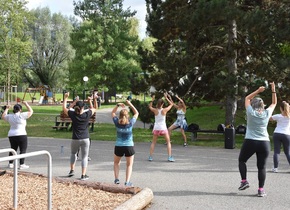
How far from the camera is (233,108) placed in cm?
1772

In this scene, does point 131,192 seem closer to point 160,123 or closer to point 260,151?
point 260,151

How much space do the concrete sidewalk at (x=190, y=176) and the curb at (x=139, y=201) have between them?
0.53ft

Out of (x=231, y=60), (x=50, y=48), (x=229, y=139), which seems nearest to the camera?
(x=229, y=139)

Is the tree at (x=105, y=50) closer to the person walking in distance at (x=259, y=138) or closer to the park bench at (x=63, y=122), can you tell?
the park bench at (x=63, y=122)

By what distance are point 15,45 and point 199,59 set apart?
23.2m

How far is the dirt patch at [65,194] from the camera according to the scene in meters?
6.19

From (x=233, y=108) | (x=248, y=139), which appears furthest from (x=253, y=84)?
(x=248, y=139)

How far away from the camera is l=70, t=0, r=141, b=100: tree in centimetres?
5081

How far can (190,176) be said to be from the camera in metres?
9.07

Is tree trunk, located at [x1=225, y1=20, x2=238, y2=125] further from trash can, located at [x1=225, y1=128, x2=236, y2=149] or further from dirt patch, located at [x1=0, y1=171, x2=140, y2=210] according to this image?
dirt patch, located at [x1=0, y1=171, x2=140, y2=210]

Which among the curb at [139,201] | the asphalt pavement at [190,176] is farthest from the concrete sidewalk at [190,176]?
the curb at [139,201]

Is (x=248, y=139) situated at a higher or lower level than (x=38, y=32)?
lower

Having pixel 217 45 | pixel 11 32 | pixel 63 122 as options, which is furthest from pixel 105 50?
pixel 217 45

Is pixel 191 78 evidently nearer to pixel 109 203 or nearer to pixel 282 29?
pixel 282 29
